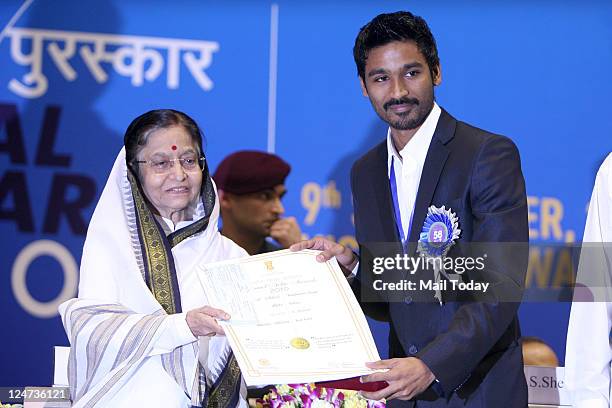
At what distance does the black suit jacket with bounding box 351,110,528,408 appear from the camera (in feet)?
8.05

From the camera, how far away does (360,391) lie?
2.40 meters

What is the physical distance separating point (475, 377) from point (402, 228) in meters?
0.48

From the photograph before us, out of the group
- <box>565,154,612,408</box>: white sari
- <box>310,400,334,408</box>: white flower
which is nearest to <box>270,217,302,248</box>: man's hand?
<box>310,400,334,408</box>: white flower

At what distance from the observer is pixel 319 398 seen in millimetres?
2705

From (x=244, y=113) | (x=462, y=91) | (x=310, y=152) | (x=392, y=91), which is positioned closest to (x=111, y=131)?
(x=244, y=113)

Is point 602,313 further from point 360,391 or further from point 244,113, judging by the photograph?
point 244,113

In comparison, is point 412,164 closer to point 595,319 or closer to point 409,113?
point 409,113

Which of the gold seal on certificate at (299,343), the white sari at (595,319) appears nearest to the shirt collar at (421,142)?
the white sari at (595,319)

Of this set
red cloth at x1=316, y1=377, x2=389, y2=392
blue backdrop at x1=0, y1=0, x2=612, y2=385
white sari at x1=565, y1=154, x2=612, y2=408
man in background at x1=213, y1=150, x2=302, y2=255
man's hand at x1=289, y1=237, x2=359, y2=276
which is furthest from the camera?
man in background at x1=213, y1=150, x2=302, y2=255

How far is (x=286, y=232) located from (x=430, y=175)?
1823mm

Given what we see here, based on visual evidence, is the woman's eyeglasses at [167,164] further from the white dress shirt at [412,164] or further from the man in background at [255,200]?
the man in background at [255,200]

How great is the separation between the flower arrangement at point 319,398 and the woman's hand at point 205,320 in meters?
0.40

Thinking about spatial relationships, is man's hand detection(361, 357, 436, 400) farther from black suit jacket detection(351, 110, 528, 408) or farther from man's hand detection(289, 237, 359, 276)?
man's hand detection(289, 237, 359, 276)

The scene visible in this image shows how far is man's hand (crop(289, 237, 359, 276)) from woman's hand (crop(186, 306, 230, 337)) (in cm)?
33
